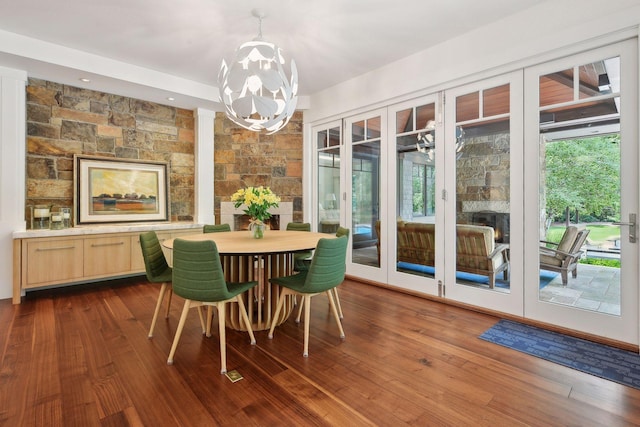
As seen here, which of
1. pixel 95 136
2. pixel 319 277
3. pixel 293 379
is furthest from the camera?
pixel 95 136

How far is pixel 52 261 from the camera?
3.73 m

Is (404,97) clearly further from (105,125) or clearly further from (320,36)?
(105,125)

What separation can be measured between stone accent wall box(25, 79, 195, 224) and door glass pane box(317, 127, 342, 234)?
2.23 meters

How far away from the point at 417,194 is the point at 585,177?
5.37 ft

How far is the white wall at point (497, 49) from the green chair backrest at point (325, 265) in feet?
7.73

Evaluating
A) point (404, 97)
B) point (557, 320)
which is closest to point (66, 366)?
point (557, 320)

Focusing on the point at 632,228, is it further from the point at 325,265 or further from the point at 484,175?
the point at 325,265

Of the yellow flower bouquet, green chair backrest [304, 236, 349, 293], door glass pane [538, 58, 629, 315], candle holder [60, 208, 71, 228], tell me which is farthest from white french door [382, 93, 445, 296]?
candle holder [60, 208, 71, 228]

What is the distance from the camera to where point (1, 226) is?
12.0 feet

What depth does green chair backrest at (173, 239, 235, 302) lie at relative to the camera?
211 cm

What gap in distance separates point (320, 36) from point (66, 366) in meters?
Result: 3.69

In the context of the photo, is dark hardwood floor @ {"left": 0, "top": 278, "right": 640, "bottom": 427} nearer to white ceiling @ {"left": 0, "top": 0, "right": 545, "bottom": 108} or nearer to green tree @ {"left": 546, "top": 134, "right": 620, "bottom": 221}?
green tree @ {"left": 546, "top": 134, "right": 620, "bottom": 221}

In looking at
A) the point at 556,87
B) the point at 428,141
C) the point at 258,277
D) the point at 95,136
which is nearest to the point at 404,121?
the point at 428,141

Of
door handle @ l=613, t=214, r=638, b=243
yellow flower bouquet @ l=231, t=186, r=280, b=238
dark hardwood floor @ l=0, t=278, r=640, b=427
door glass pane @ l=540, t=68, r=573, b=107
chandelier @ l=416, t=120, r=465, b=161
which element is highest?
door glass pane @ l=540, t=68, r=573, b=107
